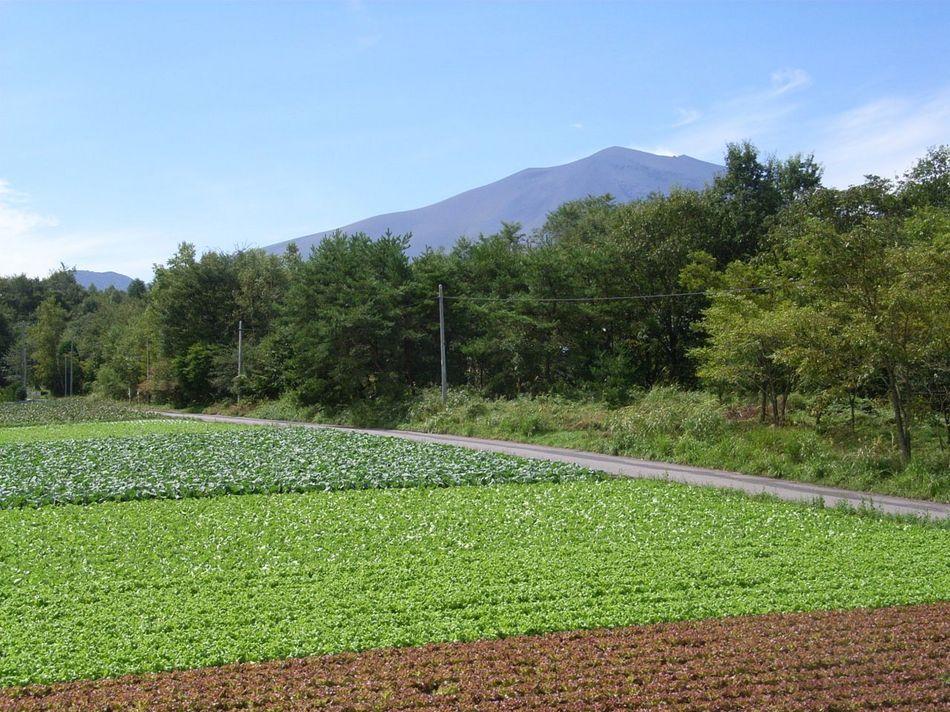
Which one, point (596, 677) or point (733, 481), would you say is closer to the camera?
point (596, 677)

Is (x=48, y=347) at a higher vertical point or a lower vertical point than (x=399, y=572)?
higher

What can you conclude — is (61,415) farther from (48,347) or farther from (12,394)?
(48,347)

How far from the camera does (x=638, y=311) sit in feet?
125

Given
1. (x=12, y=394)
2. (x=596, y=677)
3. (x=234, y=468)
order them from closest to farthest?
(x=596, y=677) < (x=234, y=468) < (x=12, y=394)

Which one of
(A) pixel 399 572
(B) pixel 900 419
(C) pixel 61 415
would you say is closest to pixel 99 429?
(C) pixel 61 415

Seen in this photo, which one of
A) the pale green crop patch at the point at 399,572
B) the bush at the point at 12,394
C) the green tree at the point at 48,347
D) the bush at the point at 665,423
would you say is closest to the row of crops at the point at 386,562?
the pale green crop patch at the point at 399,572

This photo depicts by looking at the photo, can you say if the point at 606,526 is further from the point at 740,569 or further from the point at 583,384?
the point at 583,384

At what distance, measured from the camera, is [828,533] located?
38.4 feet

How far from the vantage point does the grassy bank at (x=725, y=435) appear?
55.0ft

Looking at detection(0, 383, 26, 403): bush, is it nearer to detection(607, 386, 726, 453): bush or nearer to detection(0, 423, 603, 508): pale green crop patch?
detection(0, 423, 603, 508): pale green crop patch

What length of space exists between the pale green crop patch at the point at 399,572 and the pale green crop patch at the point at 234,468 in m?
2.03

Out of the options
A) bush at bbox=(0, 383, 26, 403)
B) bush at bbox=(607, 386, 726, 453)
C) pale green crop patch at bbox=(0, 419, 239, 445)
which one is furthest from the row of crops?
bush at bbox=(0, 383, 26, 403)

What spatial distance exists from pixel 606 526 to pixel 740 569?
9.68 feet

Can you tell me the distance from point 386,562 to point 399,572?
0.58 meters
